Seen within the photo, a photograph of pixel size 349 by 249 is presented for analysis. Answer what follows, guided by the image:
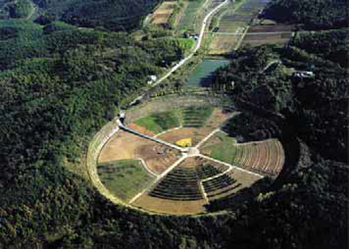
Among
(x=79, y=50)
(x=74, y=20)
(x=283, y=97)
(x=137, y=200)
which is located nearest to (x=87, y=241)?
(x=137, y=200)

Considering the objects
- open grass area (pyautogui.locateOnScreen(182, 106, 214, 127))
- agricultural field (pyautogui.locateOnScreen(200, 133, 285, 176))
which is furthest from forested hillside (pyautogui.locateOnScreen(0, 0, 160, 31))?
agricultural field (pyautogui.locateOnScreen(200, 133, 285, 176))

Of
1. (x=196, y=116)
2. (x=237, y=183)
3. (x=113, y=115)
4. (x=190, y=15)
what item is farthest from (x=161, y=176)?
(x=190, y=15)

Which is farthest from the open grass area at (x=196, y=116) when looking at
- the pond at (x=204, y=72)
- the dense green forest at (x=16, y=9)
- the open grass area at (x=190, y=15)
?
the dense green forest at (x=16, y=9)

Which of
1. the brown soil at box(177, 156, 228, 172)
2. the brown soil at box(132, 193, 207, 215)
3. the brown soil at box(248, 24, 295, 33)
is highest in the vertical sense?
the brown soil at box(248, 24, 295, 33)

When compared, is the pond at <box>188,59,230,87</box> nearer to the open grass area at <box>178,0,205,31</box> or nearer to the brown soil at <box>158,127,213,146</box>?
the brown soil at <box>158,127,213,146</box>

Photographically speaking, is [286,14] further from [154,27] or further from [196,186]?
[196,186]

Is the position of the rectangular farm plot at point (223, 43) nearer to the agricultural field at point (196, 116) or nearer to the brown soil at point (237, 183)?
the agricultural field at point (196, 116)

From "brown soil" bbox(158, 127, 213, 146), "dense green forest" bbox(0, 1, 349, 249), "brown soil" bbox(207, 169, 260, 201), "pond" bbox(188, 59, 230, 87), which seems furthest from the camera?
"pond" bbox(188, 59, 230, 87)
